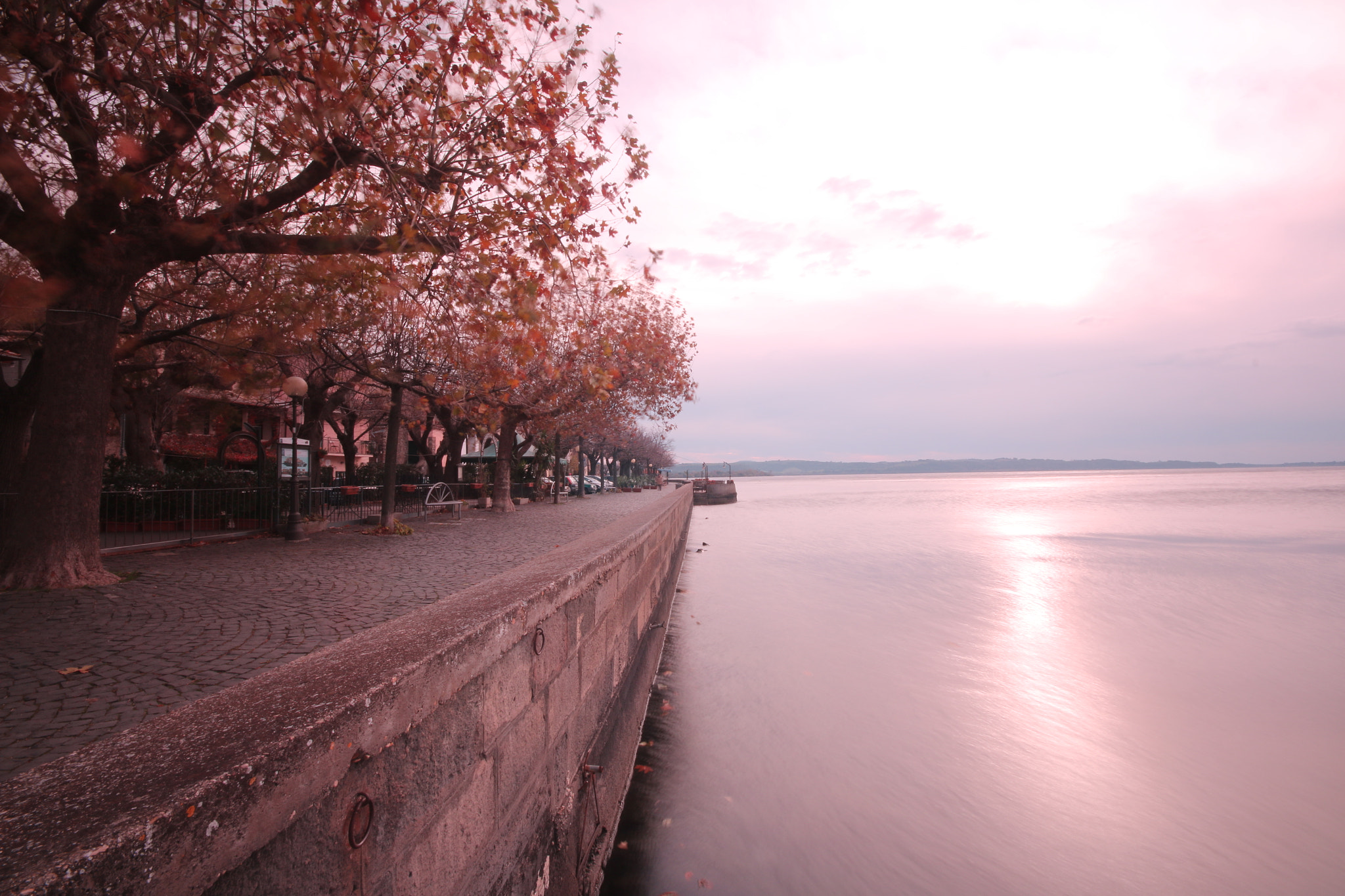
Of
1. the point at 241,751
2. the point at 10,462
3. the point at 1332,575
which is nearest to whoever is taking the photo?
the point at 241,751

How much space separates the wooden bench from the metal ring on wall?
1722 centimetres

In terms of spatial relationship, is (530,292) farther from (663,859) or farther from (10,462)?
(10,462)

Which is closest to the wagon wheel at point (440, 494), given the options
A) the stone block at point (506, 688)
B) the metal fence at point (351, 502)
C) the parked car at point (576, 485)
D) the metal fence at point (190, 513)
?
the metal fence at point (351, 502)

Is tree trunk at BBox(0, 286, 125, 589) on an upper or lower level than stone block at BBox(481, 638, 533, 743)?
upper

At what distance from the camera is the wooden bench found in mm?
18766

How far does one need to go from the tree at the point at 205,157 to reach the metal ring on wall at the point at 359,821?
16.2 ft

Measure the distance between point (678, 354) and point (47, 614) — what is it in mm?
19244

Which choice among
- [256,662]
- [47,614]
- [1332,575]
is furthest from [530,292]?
[1332,575]

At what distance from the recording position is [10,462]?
8516 millimetres

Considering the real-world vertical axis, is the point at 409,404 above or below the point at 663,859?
above

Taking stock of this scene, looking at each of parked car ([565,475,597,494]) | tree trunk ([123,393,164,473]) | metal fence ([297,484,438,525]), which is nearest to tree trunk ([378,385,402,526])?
metal fence ([297,484,438,525])

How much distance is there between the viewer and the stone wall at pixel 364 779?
1343 mm

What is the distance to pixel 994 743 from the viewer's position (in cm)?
785

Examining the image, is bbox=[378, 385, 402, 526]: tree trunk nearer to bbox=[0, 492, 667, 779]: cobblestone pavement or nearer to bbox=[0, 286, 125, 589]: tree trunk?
bbox=[0, 492, 667, 779]: cobblestone pavement
